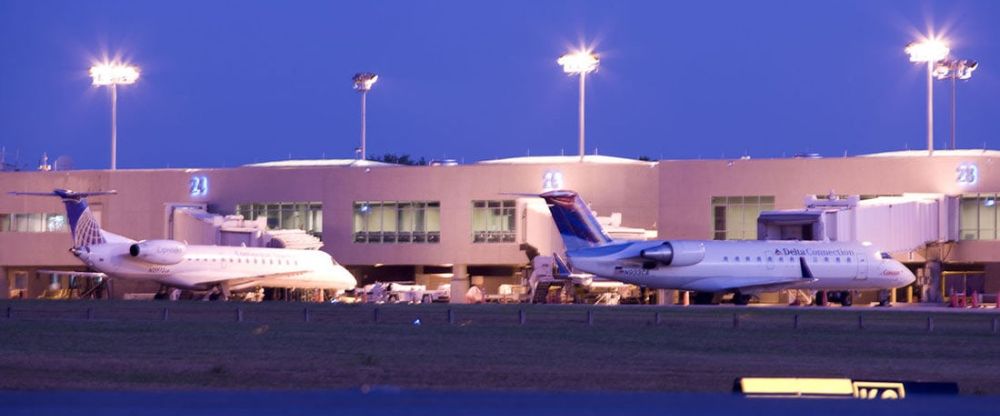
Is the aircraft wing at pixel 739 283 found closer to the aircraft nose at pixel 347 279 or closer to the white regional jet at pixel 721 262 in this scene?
the white regional jet at pixel 721 262

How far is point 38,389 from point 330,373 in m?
4.33

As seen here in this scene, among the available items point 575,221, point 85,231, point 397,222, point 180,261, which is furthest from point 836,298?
point 85,231

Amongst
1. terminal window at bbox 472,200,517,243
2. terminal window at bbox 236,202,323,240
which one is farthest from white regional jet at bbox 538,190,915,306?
terminal window at bbox 236,202,323,240

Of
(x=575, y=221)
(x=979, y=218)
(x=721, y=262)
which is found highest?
(x=979, y=218)

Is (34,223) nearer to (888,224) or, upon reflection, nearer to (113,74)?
(113,74)

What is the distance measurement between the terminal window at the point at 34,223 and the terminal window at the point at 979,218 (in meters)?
44.8

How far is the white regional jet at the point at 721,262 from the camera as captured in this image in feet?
177

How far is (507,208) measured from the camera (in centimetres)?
7462

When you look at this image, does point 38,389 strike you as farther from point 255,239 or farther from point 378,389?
point 255,239

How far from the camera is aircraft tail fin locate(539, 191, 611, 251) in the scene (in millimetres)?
56312

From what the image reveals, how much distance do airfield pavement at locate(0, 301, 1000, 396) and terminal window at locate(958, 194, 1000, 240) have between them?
2623 cm

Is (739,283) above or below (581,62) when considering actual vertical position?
below

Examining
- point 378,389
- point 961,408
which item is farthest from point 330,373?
point 961,408

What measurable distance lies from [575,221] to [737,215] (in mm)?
16923
